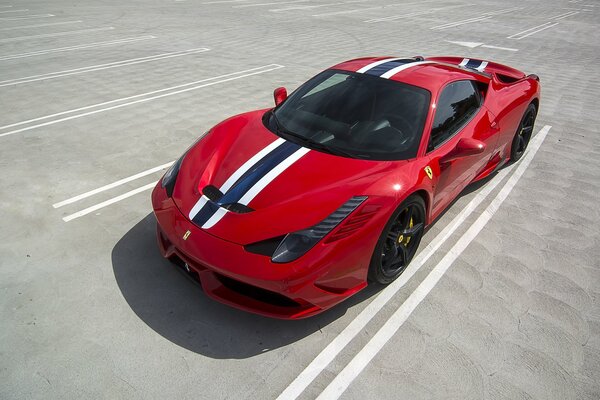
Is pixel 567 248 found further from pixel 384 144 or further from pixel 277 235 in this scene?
pixel 277 235

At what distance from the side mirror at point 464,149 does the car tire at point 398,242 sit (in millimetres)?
514

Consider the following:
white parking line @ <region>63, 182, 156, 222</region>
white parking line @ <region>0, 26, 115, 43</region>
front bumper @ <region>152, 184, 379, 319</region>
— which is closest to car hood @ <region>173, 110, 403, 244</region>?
front bumper @ <region>152, 184, 379, 319</region>

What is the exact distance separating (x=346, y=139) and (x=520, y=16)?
20.7 metres

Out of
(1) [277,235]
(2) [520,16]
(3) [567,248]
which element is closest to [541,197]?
(3) [567,248]

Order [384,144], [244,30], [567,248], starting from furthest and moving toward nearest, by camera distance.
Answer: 1. [244,30]
2. [567,248]
3. [384,144]

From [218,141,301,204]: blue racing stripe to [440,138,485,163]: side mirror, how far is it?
120 centimetres

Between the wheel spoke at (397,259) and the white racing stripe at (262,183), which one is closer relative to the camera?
the white racing stripe at (262,183)

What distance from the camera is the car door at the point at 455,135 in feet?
11.1

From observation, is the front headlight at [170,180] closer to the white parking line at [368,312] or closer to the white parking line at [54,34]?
the white parking line at [368,312]

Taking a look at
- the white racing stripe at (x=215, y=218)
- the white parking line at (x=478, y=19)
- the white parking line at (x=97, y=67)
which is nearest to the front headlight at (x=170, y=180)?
the white racing stripe at (x=215, y=218)

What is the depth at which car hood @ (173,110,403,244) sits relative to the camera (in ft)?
8.78

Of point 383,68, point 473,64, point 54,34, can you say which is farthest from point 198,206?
point 54,34

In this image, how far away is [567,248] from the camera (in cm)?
371

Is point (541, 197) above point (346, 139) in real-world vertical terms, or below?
below
